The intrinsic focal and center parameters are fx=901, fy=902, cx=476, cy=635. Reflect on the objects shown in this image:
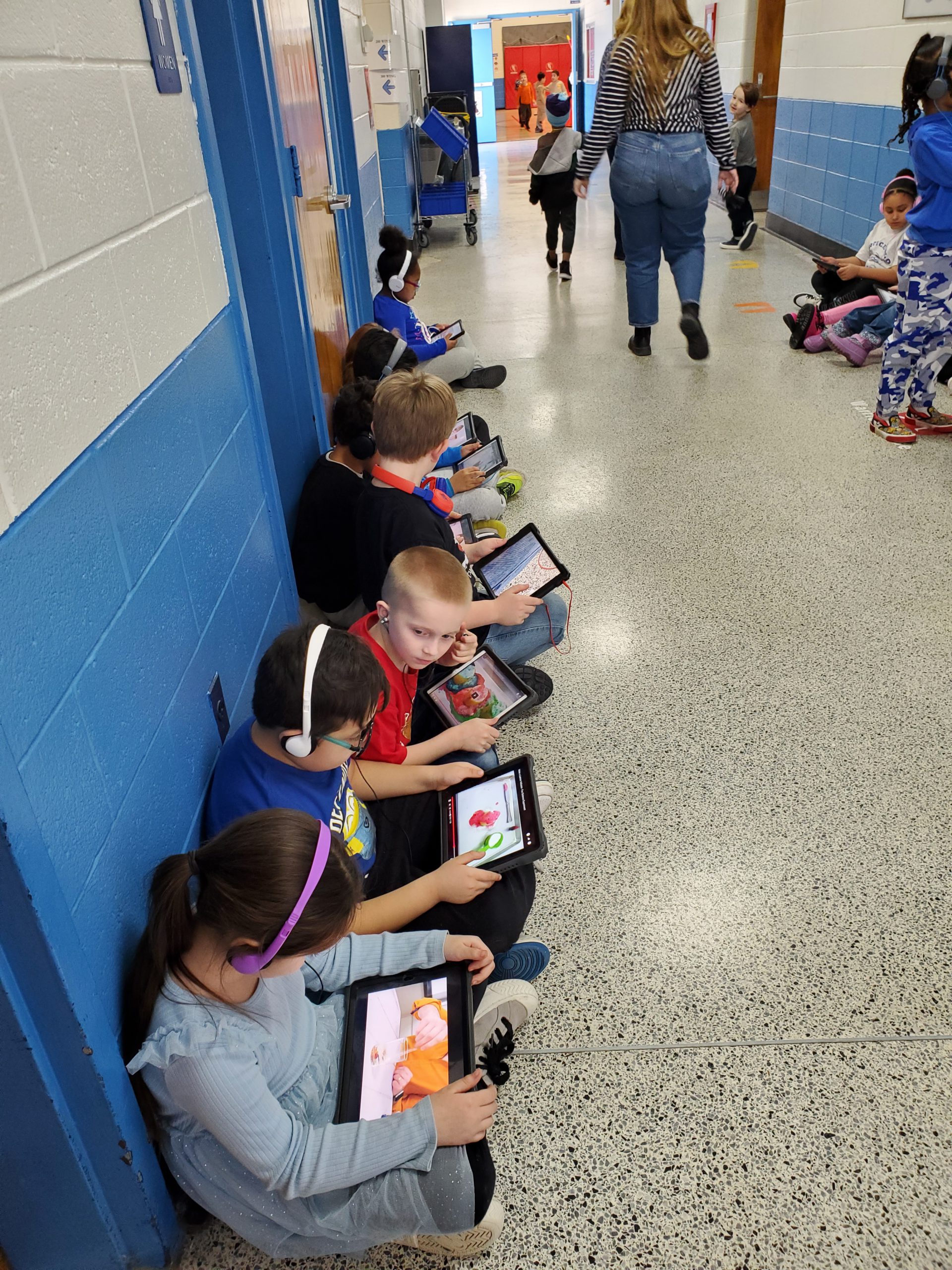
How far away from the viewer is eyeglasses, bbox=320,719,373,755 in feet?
4.27

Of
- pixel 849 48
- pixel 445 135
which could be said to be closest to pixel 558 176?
pixel 445 135

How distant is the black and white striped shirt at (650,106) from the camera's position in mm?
4133

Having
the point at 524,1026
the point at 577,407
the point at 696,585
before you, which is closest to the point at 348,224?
the point at 577,407

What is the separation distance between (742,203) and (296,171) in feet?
18.7

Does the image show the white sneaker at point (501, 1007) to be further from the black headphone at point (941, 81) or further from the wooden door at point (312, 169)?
the black headphone at point (941, 81)

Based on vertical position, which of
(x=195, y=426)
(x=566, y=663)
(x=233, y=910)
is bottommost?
(x=566, y=663)

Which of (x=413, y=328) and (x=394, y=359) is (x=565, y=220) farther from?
(x=394, y=359)

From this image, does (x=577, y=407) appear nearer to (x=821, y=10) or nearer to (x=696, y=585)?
(x=696, y=585)

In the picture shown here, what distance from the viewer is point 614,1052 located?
4.75 feet

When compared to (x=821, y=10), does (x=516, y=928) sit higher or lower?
lower

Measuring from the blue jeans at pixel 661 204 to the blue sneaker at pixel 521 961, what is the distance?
3821 mm

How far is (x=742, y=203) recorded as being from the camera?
730cm

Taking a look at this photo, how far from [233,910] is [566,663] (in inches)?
62.2

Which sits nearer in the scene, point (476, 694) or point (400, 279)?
point (476, 694)
